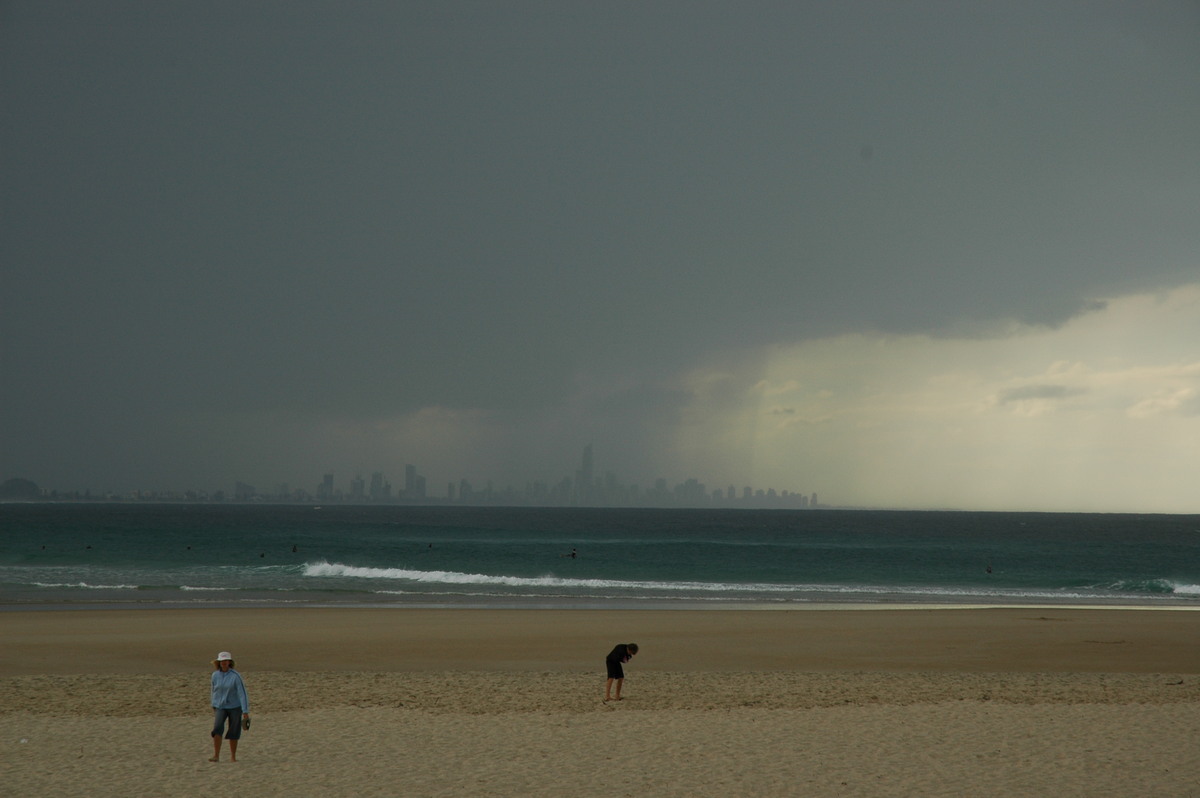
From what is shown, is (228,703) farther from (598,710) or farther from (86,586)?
(86,586)

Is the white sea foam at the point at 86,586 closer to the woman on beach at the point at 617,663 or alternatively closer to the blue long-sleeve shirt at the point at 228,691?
the woman on beach at the point at 617,663

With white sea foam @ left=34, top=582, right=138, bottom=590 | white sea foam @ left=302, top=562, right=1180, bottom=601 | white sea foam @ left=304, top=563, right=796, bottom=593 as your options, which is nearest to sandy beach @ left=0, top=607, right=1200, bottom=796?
white sea foam @ left=34, top=582, right=138, bottom=590

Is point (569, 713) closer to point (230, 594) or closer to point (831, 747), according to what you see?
point (831, 747)

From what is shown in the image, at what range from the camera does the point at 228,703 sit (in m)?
11.6

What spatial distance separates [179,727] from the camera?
1384 centimetres

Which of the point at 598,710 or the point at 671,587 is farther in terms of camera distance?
the point at 671,587

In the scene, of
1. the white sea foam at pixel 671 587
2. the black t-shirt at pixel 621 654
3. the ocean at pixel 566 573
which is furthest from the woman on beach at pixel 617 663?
the white sea foam at pixel 671 587

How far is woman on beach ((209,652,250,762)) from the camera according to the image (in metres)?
11.4

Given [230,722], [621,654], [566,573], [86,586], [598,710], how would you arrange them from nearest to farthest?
[230,722] < [598,710] < [621,654] < [86,586] < [566,573]

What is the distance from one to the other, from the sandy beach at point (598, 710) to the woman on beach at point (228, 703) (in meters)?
0.36

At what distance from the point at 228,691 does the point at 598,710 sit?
6.41 meters

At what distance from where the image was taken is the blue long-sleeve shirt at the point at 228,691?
11461 mm

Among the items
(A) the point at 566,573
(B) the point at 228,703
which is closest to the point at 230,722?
(B) the point at 228,703

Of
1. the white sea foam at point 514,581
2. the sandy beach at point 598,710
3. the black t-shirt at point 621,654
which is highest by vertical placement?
the black t-shirt at point 621,654
